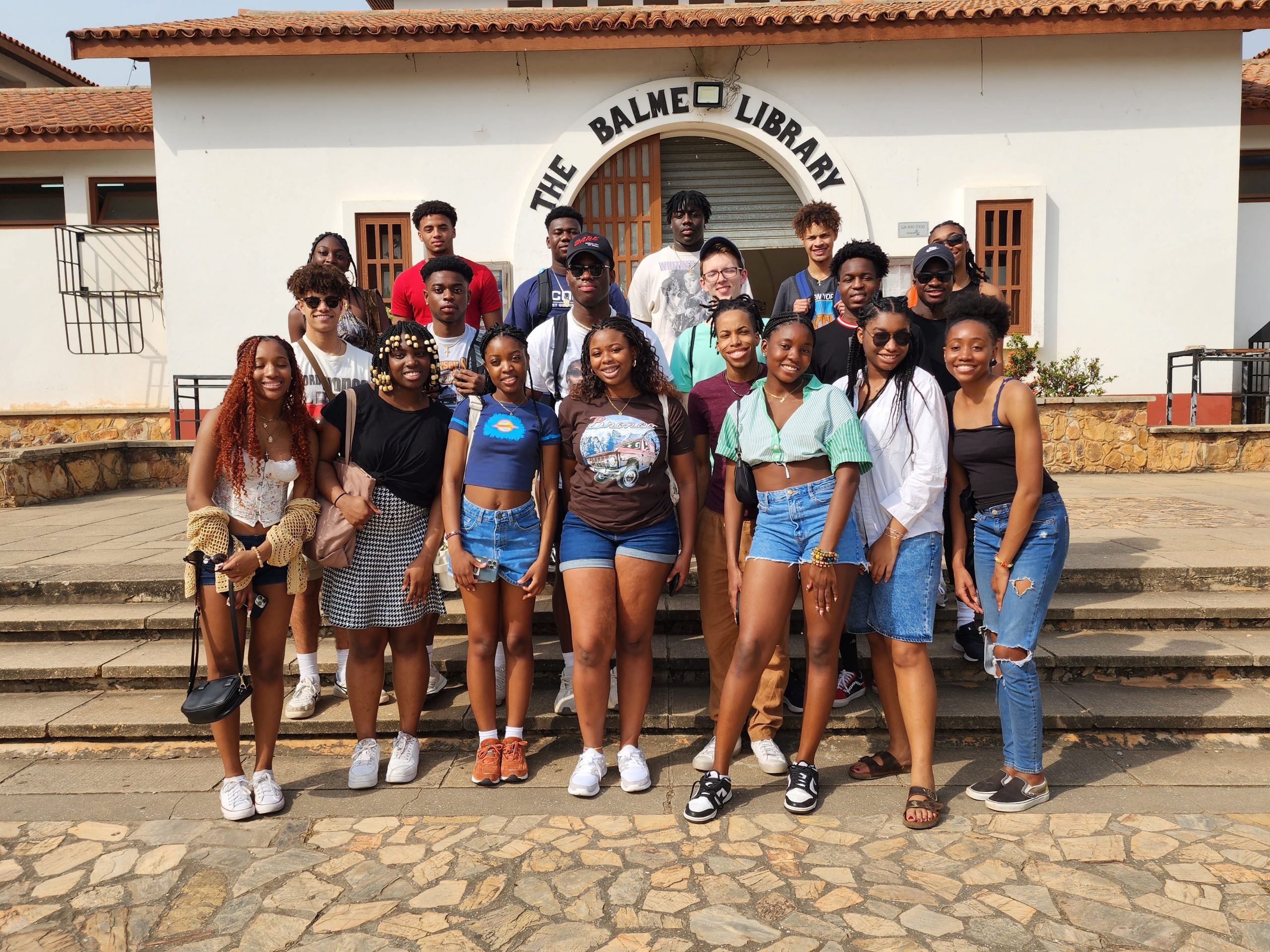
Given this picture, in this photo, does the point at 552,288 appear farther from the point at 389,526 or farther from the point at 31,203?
the point at 31,203

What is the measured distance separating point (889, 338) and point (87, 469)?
9011mm

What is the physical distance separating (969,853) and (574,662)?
1.58 meters

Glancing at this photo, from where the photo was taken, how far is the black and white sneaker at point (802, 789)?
11.0ft

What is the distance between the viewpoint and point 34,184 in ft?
40.8

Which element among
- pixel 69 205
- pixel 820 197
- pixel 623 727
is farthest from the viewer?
pixel 69 205

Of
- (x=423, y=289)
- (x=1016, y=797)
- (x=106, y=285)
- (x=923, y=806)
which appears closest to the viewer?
(x=923, y=806)

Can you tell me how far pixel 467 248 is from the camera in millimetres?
10562

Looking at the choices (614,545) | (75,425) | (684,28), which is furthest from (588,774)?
(75,425)

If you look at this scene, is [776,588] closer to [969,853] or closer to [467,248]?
[969,853]

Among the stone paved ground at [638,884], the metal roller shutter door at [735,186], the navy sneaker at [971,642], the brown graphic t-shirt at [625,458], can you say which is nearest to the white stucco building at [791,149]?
the metal roller shutter door at [735,186]

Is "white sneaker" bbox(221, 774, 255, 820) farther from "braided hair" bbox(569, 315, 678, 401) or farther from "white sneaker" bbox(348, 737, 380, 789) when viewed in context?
"braided hair" bbox(569, 315, 678, 401)

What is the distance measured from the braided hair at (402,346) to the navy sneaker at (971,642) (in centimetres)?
284

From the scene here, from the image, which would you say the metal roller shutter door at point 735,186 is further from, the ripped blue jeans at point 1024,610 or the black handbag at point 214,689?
the black handbag at point 214,689

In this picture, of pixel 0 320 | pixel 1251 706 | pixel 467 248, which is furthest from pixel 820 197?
pixel 0 320
